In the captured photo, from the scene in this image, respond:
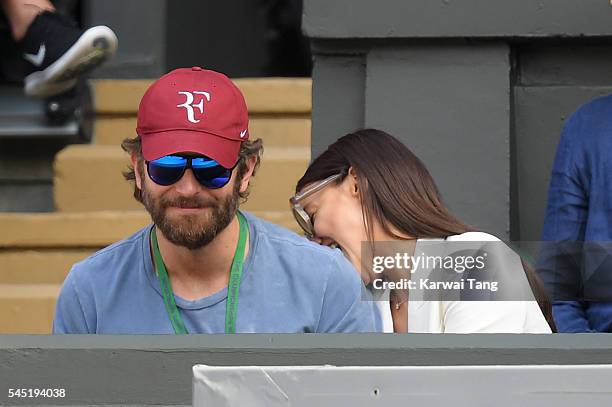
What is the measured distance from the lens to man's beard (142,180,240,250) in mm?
3680

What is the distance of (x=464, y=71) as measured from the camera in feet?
17.9

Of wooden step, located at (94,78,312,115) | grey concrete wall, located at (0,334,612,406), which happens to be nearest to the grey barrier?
wooden step, located at (94,78,312,115)

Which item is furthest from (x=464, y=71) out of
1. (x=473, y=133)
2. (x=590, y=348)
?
(x=590, y=348)

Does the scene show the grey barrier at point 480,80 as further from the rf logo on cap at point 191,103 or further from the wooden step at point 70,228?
the rf logo on cap at point 191,103

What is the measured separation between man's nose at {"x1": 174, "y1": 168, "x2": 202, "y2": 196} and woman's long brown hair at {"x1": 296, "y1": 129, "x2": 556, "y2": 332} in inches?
23.7

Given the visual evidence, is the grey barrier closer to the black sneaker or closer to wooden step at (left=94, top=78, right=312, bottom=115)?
wooden step at (left=94, top=78, right=312, bottom=115)

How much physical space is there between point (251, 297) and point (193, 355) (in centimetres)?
31

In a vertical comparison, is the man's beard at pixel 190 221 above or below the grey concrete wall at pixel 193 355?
above

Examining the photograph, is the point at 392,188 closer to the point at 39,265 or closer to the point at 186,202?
the point at 186,202

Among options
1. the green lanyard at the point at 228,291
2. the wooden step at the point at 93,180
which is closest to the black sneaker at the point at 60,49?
the wooden step at the point at 93,180

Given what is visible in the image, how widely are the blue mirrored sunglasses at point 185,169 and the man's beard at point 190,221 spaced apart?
0.04 metres

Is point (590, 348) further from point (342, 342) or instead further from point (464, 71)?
point (464, 71)

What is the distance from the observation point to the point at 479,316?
3.78 metres

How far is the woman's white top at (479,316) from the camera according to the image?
3.77m
